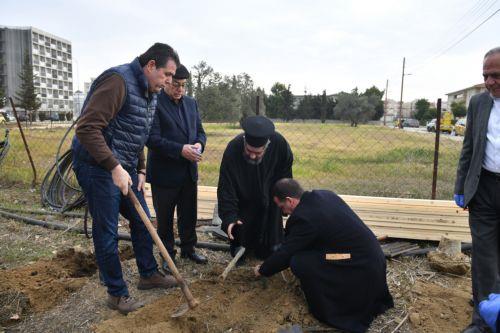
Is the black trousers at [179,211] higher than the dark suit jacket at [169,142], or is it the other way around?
the dark suit jacket at [169,142]

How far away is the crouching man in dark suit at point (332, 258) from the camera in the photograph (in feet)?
8.81

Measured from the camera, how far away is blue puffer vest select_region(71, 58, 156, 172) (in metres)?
2.59

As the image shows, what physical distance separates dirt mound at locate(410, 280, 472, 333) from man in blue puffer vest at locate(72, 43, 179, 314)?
210 cm

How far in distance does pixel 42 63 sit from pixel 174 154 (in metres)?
94.1

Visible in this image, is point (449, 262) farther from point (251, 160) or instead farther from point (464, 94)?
point (464, 94)

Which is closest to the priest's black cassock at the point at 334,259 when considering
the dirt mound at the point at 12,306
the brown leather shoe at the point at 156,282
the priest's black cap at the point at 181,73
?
the brown leather shoe at the point at 156,282

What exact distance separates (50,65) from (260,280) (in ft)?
320

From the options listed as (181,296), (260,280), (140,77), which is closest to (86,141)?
(140,77)

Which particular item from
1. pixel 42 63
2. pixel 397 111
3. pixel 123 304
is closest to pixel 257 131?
pixel 123 304

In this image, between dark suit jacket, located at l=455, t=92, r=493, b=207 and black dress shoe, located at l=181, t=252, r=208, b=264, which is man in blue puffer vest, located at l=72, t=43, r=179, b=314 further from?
dark suit jacket, located at l=455, t=92, r=493, b=207

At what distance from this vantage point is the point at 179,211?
3.81 meters

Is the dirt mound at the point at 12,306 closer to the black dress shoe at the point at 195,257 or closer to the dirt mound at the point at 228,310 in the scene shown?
the dirt mound at the point at 228,310

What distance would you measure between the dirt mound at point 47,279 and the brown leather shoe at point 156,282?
0.52m

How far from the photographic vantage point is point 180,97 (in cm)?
347
